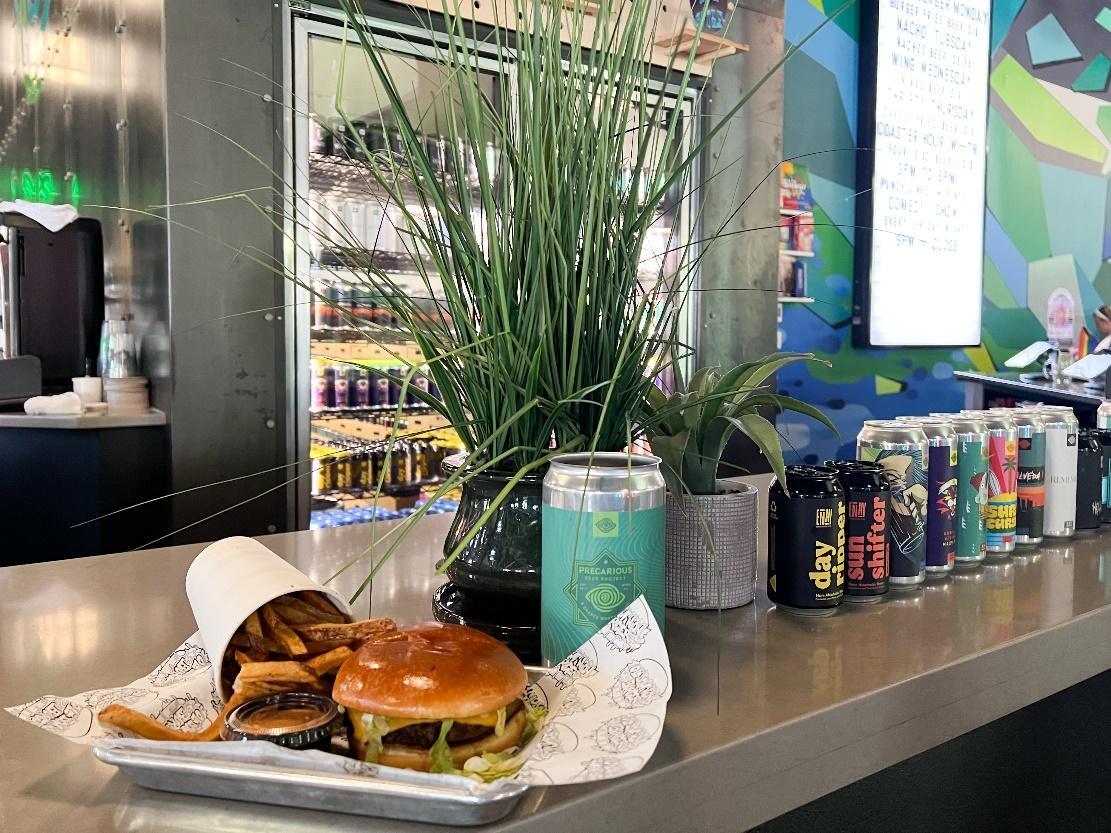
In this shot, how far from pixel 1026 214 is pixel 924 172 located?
46.9 inches

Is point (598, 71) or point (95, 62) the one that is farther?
point (95, 62)

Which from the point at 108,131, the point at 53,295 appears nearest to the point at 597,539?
the point at 53,295

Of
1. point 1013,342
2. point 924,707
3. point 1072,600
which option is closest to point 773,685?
point 924,707

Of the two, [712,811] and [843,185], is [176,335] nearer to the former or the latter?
[712,811]

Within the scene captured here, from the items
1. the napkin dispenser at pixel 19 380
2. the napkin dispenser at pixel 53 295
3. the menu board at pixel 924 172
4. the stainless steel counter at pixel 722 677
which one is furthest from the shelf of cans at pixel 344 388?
the menu board at pixel 924 172

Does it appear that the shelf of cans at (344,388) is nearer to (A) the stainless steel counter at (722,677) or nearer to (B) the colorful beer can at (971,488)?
(A) the stainless steel counter at (722,677)

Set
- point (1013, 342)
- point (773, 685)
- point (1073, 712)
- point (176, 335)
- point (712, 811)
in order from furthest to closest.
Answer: point (1013, 342)
point (176, 335)
point (1073, 712)
point (773, 685)
point (712, 811)

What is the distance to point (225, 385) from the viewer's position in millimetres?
3035

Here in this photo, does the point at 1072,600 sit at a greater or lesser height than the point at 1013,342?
lesser

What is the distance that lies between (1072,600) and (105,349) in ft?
9.68

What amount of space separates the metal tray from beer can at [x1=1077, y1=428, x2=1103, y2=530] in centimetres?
119

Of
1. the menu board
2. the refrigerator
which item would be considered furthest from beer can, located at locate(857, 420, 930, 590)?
the menu board

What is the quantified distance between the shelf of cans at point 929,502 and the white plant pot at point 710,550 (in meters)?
0.03

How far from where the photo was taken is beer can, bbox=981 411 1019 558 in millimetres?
1315
